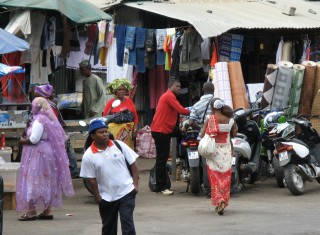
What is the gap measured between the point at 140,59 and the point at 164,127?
4.54 meters

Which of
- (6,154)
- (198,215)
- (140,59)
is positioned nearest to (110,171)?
(198,215)

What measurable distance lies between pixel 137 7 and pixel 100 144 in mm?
9974

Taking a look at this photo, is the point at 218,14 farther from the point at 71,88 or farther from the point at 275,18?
the point at 71,88

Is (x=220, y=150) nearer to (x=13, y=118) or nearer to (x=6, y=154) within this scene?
(x=6, y=154)

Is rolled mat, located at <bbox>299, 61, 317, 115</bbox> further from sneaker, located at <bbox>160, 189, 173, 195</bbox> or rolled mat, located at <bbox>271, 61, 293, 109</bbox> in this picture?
sneaker, located at <bbox>160, 189, 173, 195</bbox>

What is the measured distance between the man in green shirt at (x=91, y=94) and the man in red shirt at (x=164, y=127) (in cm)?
253

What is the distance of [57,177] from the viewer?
12.0 meters

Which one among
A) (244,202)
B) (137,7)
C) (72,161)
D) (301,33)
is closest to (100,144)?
(244,202)

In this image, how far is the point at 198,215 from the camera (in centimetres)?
1197

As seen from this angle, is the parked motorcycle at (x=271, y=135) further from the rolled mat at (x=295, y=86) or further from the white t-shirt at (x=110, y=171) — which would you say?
the white t-shirt at (x=110, y=171)

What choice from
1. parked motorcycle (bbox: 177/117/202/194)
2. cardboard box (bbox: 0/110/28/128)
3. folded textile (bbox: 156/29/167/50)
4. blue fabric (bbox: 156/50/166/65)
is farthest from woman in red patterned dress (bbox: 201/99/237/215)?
blue fabric (bbox: 156/50/166/65)

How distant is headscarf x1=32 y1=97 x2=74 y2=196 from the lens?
1171 centimetres

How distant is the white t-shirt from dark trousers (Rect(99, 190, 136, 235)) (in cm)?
5

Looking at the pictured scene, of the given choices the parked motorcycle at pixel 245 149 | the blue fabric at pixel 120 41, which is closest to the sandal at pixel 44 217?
the parked motorcycle at pixel 245 149
